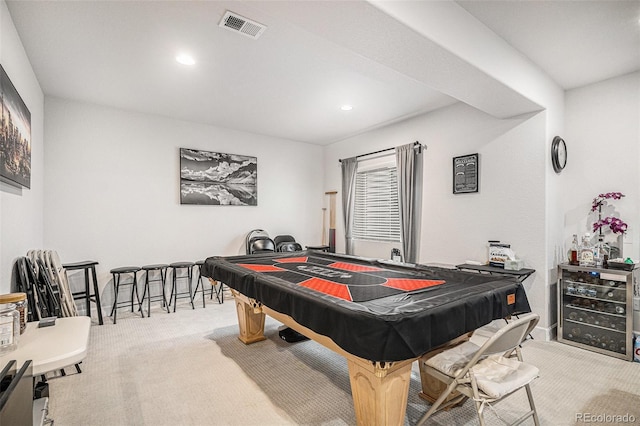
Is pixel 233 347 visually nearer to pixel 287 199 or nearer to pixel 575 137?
pixel 287 199

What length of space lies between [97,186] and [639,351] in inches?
243

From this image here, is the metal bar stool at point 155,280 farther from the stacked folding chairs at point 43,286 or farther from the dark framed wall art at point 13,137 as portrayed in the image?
the dark framed wall art at point 13,137

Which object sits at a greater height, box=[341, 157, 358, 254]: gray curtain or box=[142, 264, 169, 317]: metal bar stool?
box=[341, 157, 358, 254]: gray curtain

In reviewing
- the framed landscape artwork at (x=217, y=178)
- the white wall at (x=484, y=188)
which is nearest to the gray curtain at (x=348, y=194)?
the white wall at (x=484, y=188)

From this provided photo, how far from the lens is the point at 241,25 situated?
2406 millimetres

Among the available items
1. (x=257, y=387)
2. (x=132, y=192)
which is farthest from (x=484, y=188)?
(x=132, y=192)

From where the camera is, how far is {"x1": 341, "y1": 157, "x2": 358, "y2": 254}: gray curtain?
5648mm

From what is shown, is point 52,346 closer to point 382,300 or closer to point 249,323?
point 382,300

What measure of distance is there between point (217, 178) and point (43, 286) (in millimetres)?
2732

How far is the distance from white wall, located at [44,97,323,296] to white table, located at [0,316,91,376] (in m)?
2.92

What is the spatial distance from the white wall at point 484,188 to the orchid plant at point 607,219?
0.56 m

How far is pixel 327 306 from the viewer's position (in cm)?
169

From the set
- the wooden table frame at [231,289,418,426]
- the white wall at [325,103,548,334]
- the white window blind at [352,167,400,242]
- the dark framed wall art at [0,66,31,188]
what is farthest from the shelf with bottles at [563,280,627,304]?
the dark framed wall art at [0,66,31,188]

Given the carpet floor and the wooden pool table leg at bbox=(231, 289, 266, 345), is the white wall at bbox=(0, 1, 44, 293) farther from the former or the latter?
the wooden pool table leg at bbox=(231, 289, 266, 345)
